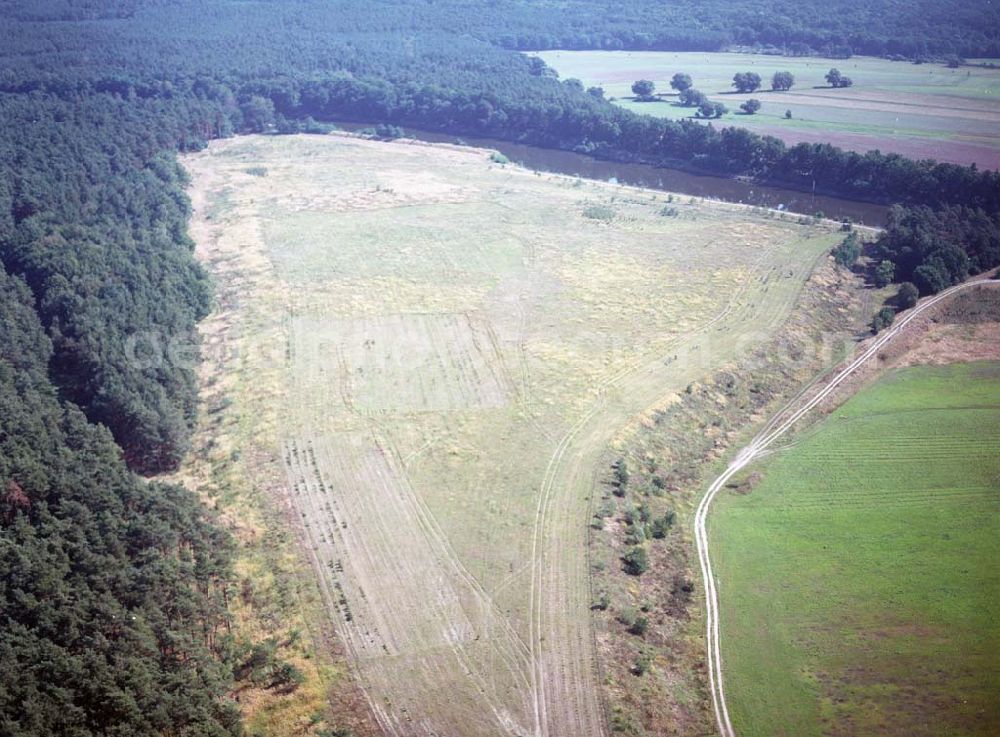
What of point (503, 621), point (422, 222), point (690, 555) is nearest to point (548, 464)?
point (690, 555)

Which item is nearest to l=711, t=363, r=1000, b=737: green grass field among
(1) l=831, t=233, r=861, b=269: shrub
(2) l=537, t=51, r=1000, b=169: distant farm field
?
(1) l=831, t=233, r=861, b=269: shrub

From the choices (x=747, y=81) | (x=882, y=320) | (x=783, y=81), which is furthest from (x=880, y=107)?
(x=882, y=320)

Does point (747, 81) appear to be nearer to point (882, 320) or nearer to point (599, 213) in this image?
point (599, 213)

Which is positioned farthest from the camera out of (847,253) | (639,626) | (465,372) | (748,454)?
(847,253)

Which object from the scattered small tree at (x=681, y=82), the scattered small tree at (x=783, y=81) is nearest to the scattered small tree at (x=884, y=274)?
the scattered small tree at (x=783, y=81)

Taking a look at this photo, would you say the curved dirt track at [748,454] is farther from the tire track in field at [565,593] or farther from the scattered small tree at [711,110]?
the scattered small tree at [711,110]
